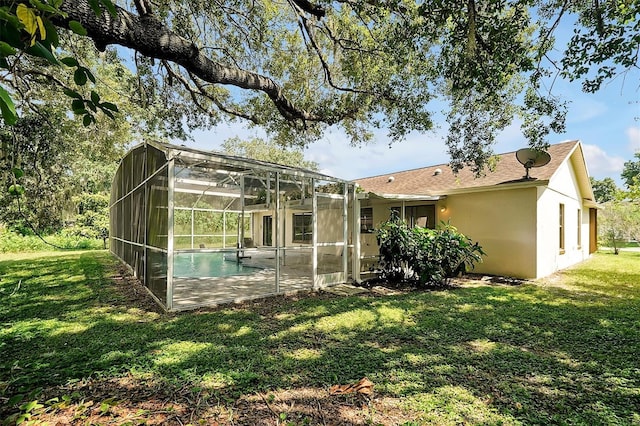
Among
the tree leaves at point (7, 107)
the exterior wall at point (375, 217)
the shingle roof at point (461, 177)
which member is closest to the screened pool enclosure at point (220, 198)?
the exterior wall at point (375, 217)

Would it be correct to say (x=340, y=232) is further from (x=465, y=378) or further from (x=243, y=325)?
(x=465, y=378)

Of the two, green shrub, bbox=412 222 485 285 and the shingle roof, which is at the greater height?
the shingle roof

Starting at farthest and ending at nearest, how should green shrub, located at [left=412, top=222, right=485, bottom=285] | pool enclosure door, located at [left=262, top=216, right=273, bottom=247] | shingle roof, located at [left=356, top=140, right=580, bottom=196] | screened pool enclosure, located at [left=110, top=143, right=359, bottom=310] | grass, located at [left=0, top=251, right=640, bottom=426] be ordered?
1. pool enclosure door, located at [left=262, top=216, right=273, bottom=247]
2. shingle roof, located at [left=356, top=140, right=580, bottom=196]
3. green shrub, located at [left=412, top=222, right=485, bottom=285]
4. screened pool enclosure, located at [left=110, top=143, right=359, bottom=310]
5. grass, located at [left=0, top=251, right=640, bottom=426]

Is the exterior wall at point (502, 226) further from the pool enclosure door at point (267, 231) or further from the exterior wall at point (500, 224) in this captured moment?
the pool enclosure door at point (267, 231)

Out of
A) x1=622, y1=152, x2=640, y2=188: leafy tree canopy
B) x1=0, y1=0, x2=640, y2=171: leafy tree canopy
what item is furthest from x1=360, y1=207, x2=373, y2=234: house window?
x1=622, y1=152, x2=640, y2=188: leafy tree canopy

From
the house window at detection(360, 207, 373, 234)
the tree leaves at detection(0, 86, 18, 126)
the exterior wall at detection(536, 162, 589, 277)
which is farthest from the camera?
the house window at detection(360, 207, 373, 234)

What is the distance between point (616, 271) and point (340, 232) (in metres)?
9.78

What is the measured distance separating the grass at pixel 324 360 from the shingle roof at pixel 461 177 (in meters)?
4.76

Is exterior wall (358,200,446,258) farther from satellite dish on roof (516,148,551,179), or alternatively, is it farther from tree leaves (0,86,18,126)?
tree leaves (0,86,18,126)

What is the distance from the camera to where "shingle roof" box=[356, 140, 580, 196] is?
10.6 m

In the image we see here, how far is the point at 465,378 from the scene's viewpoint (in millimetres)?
3600

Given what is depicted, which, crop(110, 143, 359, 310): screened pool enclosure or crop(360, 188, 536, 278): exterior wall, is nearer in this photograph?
crop(110, 143, 359, 310): screened pool enclosure

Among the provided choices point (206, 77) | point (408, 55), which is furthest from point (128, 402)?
point (408, 55)

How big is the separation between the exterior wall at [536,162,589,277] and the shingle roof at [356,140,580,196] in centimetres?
45
